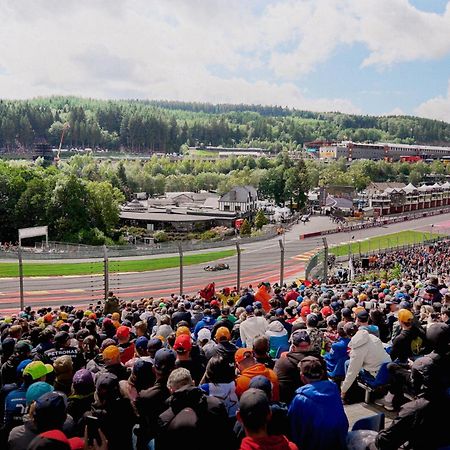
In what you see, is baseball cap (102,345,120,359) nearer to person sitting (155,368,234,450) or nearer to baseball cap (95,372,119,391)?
baseball cap (95,372,119,391)

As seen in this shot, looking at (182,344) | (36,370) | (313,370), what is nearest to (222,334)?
(182,344)

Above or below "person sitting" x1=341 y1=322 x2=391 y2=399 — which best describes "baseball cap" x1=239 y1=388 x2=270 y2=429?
above

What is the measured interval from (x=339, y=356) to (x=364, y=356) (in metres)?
0.63

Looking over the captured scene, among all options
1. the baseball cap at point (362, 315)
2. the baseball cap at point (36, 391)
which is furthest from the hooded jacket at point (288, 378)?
the baseball cap at point (36, 391)

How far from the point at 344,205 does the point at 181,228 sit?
3678cm

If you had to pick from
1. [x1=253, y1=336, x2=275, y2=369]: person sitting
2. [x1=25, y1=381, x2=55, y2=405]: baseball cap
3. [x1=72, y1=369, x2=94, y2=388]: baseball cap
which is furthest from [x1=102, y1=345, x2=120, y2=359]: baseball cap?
[x1=253, y1=336, x2=275, y2=369]: person sitting

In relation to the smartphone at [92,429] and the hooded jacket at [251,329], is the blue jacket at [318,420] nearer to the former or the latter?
the smartphone at [92,429]

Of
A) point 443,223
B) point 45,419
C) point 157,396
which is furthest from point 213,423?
point 443,223

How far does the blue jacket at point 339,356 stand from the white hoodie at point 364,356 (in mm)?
451

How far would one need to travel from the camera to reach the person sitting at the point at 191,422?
14.8 feet

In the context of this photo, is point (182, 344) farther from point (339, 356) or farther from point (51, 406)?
point (339, 356)

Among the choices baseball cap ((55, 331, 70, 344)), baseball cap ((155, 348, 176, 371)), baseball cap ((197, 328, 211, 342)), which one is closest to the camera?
baseball cap ((155, 348, 176, 371))

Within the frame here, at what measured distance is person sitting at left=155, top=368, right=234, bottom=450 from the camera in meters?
4.52

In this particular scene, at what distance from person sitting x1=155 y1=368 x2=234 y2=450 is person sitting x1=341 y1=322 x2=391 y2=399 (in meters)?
2.98
